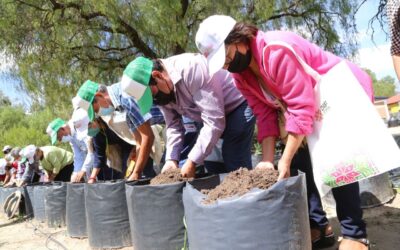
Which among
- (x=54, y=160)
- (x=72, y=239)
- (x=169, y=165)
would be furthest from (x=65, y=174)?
(x=169, y=165)

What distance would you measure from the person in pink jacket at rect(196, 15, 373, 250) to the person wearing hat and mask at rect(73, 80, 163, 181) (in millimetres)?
1027

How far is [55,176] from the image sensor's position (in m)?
6.17

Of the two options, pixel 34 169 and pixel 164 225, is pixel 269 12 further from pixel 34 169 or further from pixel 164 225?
pixel 164 225

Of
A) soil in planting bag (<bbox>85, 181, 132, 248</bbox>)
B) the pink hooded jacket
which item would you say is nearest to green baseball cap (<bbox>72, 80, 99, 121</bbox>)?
soil in planting bag (<bbox>85, 181, 132, 248</bbox>)

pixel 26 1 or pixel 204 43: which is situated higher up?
pixel 26 1

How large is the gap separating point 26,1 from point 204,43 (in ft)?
22.4

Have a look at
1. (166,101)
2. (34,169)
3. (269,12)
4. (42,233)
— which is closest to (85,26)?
(34,169)

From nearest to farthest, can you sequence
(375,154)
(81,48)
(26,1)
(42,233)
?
1. (375,154)
2. (42,233)
3. (26,1)
4. (81,48)

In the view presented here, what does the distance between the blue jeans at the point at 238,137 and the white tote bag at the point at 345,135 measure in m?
0.65

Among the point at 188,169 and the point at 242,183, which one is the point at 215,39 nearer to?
the point at 242,183

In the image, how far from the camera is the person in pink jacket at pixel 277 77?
173cm

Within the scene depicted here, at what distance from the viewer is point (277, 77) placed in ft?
5.78

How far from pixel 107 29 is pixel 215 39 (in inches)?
270

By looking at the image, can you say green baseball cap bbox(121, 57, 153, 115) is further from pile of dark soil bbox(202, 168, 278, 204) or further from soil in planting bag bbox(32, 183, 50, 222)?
soil in planting bag bbox(32, 183, 50, 222)
